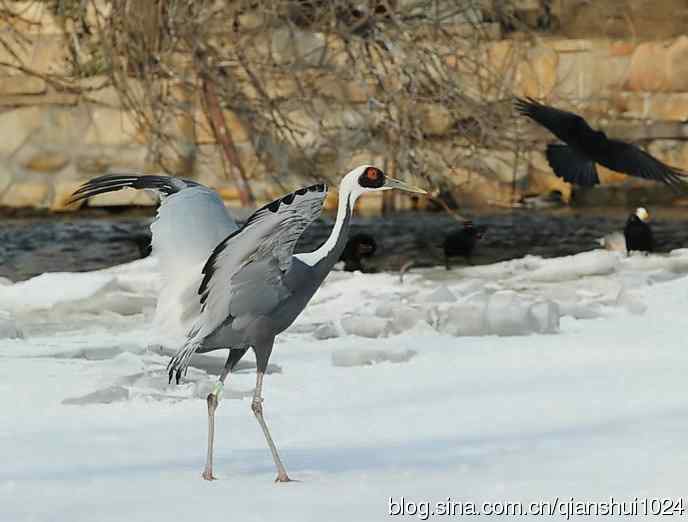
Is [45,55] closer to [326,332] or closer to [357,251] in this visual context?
[357,251]

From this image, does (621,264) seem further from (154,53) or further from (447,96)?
(154,53)

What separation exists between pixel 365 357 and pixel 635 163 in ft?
13.8

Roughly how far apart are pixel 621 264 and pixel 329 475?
24.1ft

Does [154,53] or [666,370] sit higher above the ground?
[154,53]

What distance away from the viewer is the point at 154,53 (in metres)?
14.1

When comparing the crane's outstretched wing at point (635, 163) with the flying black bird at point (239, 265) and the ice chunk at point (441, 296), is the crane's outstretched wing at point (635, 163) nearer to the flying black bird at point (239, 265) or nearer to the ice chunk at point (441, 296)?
the ice chunk at point (441, 296)

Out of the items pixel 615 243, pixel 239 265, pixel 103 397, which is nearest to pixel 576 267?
pixel 615 243

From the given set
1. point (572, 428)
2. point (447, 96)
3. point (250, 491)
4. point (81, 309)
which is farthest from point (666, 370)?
point (447, 96)

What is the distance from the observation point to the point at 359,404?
6750mm

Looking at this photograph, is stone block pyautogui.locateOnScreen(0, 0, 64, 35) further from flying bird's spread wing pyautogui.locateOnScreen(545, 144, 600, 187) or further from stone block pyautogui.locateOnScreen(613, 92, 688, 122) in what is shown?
flying bird's spread wing pyautogui.locateOnScreen(545, 144, 600, 187)

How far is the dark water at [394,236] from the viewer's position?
13.8 m

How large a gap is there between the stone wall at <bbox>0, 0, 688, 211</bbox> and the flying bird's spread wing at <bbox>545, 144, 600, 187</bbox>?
475cm

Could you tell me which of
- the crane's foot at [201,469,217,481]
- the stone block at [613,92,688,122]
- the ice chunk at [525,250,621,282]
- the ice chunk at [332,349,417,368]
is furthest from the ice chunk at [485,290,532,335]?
the stone block at [613,92,688,122]

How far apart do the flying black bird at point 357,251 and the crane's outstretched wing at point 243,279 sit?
7.01 metres
